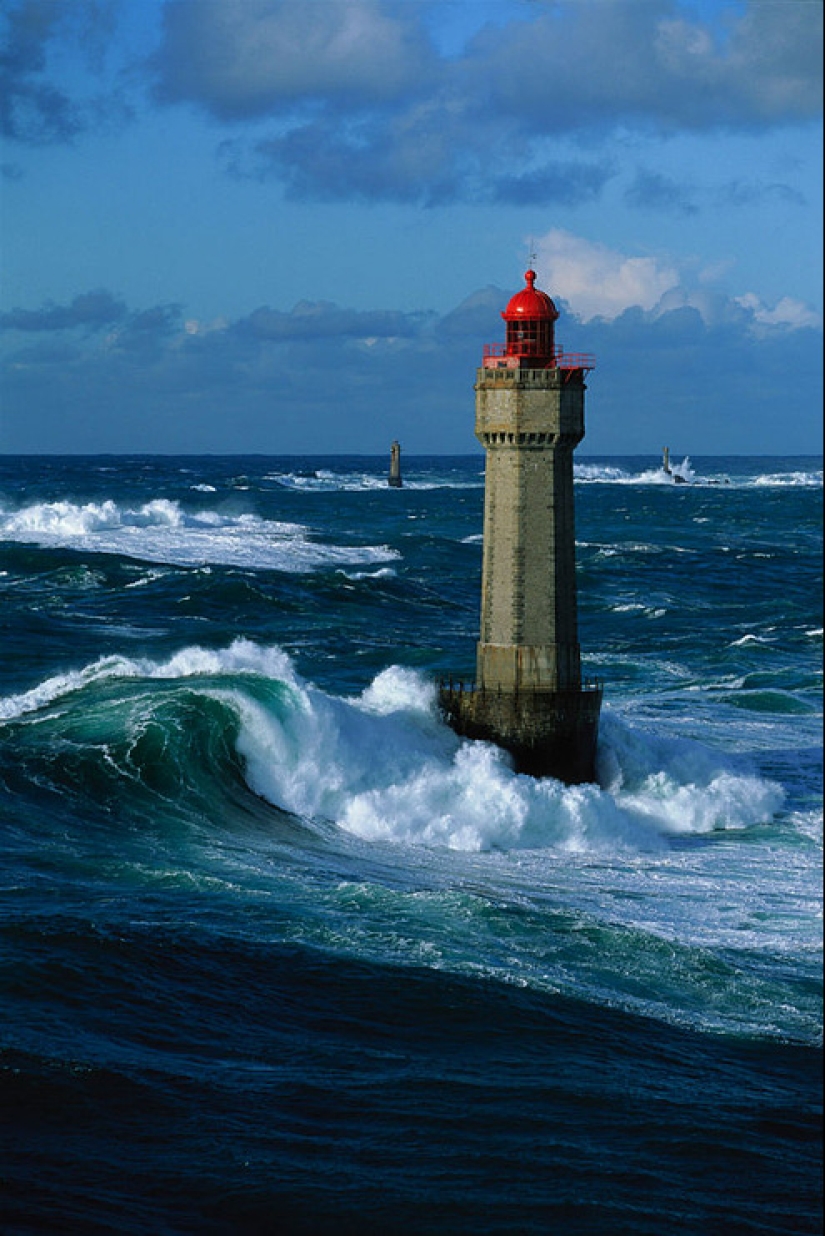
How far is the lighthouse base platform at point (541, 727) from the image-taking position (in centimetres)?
3309

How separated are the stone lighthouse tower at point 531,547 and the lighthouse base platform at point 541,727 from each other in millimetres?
19

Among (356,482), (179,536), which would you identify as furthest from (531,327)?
(356,482)

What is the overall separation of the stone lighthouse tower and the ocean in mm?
1141

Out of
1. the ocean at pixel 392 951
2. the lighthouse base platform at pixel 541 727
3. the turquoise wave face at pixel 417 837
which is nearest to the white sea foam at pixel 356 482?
the ocean at pixel 392 951

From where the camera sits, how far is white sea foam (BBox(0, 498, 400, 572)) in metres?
75.4

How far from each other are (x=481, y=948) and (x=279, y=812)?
9.02 m

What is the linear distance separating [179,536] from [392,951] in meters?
66.7

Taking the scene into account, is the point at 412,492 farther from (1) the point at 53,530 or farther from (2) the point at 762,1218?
(2) the point at 762,1218

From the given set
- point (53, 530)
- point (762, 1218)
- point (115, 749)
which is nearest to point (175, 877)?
point (115, 749)

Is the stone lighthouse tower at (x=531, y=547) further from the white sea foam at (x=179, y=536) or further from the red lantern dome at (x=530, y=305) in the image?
the white sea foam at (x=179, y=536)

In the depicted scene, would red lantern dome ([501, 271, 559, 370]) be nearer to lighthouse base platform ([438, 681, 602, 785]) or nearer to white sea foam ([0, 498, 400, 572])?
lighthouse base platform ([438, 681, 602, 785])

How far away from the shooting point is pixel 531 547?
3288cm

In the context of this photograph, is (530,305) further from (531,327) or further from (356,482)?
(356,482)

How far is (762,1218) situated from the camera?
1554 cm
